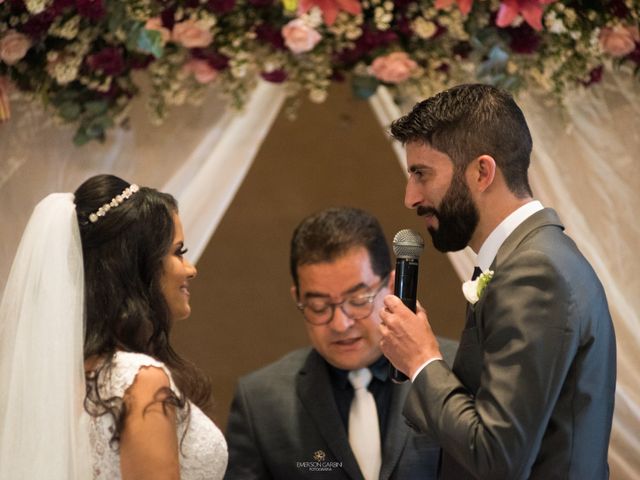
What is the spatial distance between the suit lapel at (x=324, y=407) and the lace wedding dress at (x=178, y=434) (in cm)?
48

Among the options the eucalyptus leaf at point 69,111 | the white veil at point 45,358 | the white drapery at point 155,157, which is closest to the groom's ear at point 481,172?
the white veil at point 45,358

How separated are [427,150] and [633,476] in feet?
5.63

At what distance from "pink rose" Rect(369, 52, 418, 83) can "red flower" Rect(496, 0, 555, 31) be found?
32 centimetres

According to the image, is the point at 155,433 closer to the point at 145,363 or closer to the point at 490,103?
the point at 145,363

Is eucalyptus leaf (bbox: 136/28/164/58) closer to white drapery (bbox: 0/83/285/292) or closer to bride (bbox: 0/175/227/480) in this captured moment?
white drapery (bbox: 0/83/285/292)

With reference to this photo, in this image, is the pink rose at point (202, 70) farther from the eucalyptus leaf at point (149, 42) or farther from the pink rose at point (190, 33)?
the eucalyptus leaf at point (149, 42)

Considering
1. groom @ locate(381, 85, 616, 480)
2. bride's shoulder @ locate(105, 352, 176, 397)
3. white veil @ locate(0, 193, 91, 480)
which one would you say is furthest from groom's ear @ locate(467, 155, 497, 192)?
white veil @ locate(0, 193, 91, 480)

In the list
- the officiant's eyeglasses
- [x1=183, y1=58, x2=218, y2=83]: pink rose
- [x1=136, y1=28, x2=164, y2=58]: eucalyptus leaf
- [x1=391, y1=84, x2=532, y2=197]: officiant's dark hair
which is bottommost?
the officiant's eyeglasses

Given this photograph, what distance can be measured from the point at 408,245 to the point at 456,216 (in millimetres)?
143

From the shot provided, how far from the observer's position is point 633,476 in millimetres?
3551

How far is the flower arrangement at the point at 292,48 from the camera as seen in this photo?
3.34 meters

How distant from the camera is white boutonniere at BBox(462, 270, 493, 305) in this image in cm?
233

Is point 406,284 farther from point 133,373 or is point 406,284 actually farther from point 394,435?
point 394,435

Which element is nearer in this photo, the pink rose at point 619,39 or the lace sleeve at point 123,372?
the lace sleeve at point 123,372
